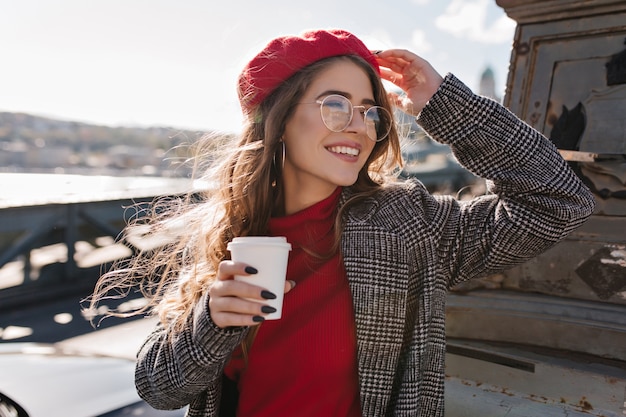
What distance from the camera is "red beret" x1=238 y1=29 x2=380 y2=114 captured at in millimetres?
1681

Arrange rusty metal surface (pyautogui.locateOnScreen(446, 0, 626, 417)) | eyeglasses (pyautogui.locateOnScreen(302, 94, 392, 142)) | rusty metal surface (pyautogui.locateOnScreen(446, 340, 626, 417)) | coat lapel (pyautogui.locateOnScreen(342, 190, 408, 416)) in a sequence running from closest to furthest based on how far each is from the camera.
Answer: coat lapel (pyautogui.locateOnScreen(342, 190, 408, 416))
eyeglasses (pyautogui.locateOnScreen(302, 94, 392, 142))
rusty metal surface (pyautogui.locateOnScreen(446, 340, 626, 417))
rusty metal surface (pyautogui.locateOnScreen(446, 0, 626, 417))

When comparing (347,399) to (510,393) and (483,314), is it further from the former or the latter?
(483,314)

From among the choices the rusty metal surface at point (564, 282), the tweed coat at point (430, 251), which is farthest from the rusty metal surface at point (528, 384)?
the tweed coat at point (430, 251)

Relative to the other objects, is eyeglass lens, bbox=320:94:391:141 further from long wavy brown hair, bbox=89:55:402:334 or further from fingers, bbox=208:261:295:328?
fingers, bbox=208:261:295:328

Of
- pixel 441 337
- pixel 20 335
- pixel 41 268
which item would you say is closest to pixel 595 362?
pixel 441 337

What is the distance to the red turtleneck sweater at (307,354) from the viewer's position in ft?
4.84

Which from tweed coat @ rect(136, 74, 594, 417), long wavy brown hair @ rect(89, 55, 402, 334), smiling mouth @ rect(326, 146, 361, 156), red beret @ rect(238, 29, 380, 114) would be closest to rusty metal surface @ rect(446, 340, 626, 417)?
tweed coat @ rect(136, 74, 594, 417)

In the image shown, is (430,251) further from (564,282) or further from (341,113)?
(564,282)

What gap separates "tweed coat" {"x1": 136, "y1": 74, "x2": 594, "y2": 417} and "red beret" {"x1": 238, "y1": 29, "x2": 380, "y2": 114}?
33 centimetres

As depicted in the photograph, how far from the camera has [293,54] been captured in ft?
5.55

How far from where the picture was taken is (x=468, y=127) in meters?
1.56

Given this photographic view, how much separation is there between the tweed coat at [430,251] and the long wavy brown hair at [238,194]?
15 centimetres

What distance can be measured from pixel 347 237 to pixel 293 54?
0.61 m

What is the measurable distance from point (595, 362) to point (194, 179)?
1729 mm
